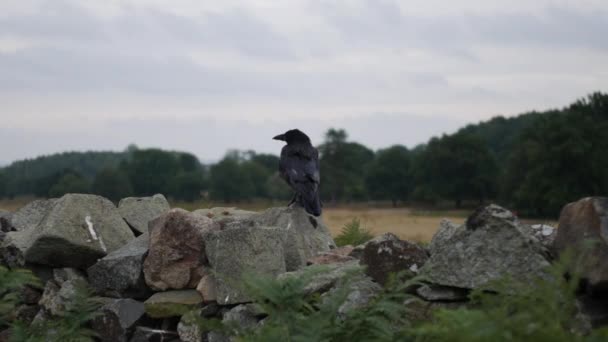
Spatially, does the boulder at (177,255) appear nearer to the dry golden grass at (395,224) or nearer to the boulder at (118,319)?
the boulder at (118,319)

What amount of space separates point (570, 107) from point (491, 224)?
186ft

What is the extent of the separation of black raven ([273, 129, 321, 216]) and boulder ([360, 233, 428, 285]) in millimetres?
1999

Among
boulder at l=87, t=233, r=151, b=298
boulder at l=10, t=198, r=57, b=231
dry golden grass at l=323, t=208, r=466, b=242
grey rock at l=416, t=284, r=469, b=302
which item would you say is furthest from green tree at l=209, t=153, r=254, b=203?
grey rock at l=416, t=284, r=469, b=302

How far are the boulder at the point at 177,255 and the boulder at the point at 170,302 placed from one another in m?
0.12

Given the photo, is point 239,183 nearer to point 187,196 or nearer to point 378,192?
point 187,196

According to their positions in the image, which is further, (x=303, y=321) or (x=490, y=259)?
(x=490, y=259)

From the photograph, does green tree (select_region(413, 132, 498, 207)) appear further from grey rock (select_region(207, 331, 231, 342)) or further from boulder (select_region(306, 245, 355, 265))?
grey rock (select_region(207, 331, 231, 342))

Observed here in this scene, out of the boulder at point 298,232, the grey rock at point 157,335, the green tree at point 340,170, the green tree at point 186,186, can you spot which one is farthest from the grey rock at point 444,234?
the green tree at point 340,170

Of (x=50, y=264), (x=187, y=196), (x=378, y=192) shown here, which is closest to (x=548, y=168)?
(x=187, y=196)

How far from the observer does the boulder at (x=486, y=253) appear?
5.10 meters

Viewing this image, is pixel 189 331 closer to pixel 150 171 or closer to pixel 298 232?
pixel 298 232

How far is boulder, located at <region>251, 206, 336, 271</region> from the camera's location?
7.20m

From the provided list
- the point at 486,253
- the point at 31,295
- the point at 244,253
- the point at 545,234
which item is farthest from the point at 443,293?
the point at 31,295

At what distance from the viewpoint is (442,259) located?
17.9 feet
